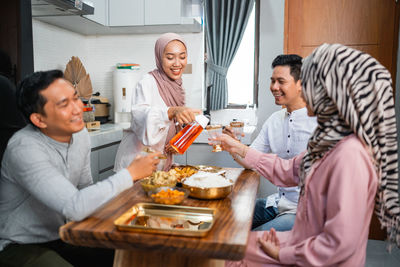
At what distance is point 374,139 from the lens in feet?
3.49

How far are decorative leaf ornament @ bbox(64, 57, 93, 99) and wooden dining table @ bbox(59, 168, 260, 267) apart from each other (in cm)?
207

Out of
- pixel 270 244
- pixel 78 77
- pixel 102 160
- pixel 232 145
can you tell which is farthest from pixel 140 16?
pixel 270 244

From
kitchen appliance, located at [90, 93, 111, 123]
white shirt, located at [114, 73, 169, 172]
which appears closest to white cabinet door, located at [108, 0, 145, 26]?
kitchen appliance, located at [90, 93, 111, 123]

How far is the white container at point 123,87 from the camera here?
375 centimetres

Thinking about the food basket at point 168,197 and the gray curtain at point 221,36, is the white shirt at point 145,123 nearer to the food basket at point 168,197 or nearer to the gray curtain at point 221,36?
the food basket at point 168,197

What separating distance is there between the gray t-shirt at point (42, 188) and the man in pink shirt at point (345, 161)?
668 millimetres

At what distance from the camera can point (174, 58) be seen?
83.6 inches

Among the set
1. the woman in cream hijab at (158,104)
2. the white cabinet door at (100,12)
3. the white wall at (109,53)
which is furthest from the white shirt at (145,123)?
the white wall at (109,53)

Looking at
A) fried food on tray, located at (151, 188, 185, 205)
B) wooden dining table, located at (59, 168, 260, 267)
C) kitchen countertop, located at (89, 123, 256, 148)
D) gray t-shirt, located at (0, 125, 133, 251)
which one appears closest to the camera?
wooden dining table, located at (59, 168, 260, 267)

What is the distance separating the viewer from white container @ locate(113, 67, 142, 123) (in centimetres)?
375

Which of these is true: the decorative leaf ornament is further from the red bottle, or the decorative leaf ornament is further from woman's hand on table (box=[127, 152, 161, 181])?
Result: woman's hand on table (box=[127, 152, 161, 181])

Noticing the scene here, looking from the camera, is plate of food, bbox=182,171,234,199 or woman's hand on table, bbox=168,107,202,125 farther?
woman's hand on table, bbox=168,107,202,125

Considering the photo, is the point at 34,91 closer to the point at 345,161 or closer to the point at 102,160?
the point at 345,161

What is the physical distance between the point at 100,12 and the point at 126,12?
26cm
